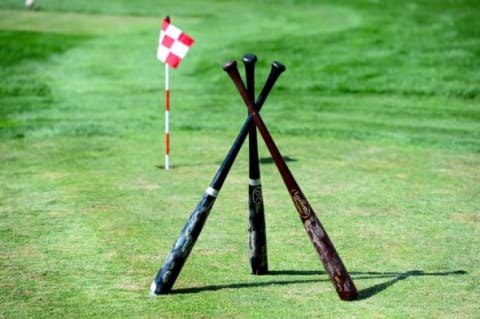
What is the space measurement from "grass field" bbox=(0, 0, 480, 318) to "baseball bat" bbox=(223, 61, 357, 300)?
0.20m

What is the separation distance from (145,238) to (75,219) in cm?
129

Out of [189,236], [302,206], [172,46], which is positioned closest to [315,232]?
[302,206]

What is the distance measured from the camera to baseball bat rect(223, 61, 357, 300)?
923 centimetres

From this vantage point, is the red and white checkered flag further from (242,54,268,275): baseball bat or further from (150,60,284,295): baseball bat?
(150,60,284,295): baseball bat

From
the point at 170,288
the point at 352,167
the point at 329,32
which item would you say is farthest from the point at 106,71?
the point at 170,288

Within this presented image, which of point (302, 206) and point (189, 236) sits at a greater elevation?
point (302, 206)

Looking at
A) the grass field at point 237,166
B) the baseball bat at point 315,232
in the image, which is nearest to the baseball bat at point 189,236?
the grass field at point 237,166

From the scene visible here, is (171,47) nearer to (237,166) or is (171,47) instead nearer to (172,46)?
(172,46)

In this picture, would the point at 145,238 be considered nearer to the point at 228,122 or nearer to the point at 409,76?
the point at 228,122

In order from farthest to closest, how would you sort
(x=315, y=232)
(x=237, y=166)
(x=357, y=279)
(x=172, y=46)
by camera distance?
(x=172, y=46)
(x=237, y=166)
(x=357, y=279)
(x=315, y=232)

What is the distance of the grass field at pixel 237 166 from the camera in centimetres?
964

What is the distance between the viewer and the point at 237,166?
15.7 meters

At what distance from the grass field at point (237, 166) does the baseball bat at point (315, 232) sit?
0.20 m

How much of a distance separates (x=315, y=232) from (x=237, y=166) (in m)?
6.36
